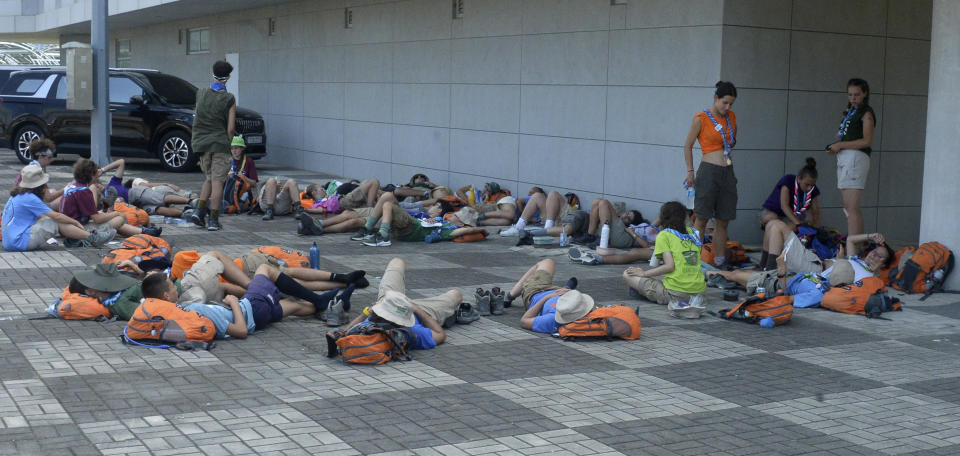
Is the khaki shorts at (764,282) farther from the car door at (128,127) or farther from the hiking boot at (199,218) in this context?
the car door at (128,127)

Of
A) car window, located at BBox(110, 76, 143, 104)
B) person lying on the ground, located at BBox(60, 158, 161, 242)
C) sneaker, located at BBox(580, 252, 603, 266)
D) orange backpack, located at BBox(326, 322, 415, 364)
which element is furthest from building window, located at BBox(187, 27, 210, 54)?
orange backpack, located at BBox(326, 322, 415, 364)

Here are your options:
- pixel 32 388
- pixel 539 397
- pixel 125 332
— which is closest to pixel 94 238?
pixel 125 332

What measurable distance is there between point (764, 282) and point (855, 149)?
2.41m

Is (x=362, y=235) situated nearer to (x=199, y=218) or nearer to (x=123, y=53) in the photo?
(x=199, y=218)

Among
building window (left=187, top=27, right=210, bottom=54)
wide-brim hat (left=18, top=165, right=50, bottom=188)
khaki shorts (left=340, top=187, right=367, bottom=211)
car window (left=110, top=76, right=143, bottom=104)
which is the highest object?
building window (left=187, top=27, right=210, bottom=54)

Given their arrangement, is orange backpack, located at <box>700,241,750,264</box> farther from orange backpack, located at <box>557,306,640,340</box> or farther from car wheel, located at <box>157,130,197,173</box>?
car wheel, located at <box>157,130,197,173</box>

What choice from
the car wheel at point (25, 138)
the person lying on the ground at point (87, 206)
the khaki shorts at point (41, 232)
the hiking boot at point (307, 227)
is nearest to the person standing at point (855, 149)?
the hiking boot at point (307, 227)

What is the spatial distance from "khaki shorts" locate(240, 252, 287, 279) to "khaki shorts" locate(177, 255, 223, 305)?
75cm

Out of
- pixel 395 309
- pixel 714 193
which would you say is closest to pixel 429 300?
pixel 395 309

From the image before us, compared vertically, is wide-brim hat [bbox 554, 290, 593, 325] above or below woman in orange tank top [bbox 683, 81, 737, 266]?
below

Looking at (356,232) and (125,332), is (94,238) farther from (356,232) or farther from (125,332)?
(125,332)

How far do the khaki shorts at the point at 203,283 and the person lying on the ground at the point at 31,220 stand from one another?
3843 mm

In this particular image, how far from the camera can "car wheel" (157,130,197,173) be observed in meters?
20.6

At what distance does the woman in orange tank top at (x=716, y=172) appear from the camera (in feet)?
35.9
